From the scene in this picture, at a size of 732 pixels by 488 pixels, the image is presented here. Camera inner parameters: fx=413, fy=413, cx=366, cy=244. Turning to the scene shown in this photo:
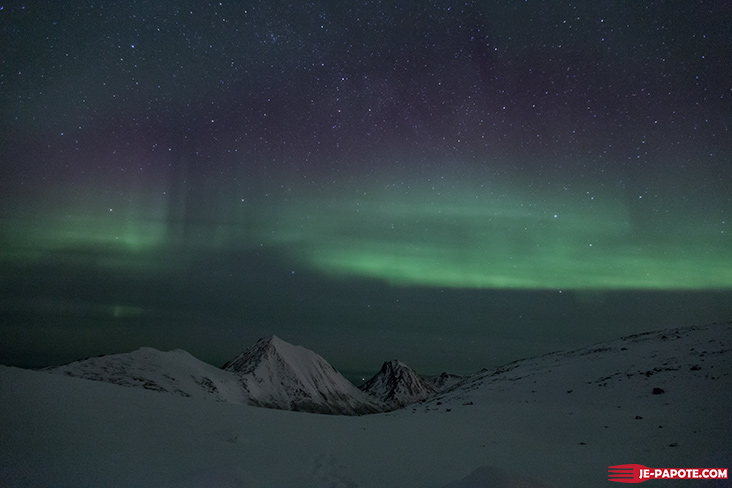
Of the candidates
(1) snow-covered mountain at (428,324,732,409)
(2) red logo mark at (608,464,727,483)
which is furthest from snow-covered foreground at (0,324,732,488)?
(2) red logo mark at (608,464,727,483)

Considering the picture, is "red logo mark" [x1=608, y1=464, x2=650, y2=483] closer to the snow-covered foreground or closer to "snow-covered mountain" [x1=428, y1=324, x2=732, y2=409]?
the snow-covered foreground

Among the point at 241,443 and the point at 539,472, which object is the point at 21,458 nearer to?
the point at 241,443

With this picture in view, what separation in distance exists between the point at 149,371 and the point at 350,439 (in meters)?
103

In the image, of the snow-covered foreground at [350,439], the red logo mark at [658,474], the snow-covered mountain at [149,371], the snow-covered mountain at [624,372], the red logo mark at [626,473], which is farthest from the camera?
the snow-covered mountain at [149,371]

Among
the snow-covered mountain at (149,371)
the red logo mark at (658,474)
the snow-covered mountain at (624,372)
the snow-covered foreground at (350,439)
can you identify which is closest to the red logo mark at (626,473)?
the red logo mark at (658,474)

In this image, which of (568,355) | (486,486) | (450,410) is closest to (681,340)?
(568,355)

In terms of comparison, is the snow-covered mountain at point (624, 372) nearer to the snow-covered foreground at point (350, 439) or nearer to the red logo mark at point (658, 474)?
the snow-covered foreground at point (350, 439)

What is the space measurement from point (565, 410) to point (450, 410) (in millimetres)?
6505

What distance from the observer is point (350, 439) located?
15102 millimetres

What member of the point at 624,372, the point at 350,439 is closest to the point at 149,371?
the point at 350,439

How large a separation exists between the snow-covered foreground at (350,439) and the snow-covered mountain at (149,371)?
65.2m

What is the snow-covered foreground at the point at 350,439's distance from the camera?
32.5 ft

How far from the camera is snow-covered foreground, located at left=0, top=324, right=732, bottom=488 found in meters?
9.90

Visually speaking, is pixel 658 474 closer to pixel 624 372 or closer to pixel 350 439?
pixel 350 439
